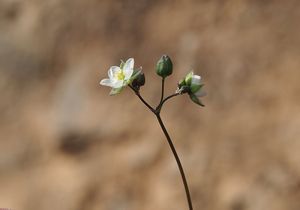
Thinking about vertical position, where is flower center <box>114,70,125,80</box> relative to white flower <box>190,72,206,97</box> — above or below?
above

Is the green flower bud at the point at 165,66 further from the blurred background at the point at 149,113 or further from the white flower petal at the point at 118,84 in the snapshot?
the blurred background at the point at 149,113

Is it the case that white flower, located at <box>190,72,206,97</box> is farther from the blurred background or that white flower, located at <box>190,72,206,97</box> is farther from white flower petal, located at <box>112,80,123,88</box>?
the blurred background

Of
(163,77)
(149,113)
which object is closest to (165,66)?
(163,77)

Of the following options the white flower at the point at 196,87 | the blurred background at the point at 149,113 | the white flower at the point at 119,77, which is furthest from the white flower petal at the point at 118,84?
the blurred background at the point at 149,113

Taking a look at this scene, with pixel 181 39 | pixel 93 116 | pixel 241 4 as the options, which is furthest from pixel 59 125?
pixel 241 4

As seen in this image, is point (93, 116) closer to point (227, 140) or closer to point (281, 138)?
point (227, 140)

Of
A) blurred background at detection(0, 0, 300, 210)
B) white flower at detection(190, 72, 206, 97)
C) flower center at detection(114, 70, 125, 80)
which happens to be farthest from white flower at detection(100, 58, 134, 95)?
blurred background at detection(0, 0, 300, 210)
